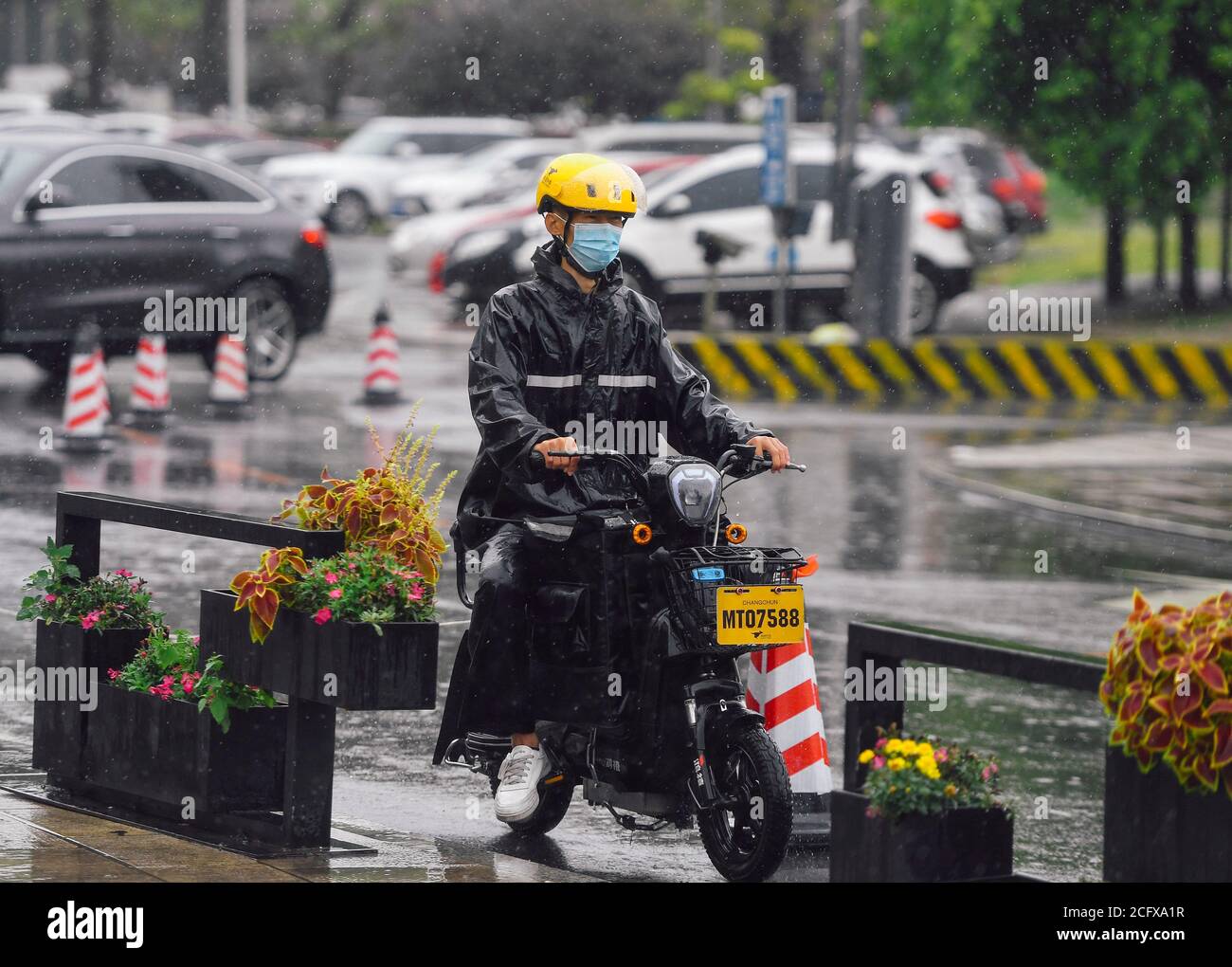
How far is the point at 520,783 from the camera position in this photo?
6.78 meters

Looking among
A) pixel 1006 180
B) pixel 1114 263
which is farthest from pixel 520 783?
pixel 1006 180

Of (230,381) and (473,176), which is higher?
(473,176)

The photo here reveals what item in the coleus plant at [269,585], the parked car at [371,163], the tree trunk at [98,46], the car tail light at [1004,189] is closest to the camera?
the coleus plant at [269,585]

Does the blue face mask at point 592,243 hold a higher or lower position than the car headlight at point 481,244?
lower

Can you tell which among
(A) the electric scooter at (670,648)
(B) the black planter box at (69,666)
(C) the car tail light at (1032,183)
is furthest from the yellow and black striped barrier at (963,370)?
(C) the car tail light at (1032,183)

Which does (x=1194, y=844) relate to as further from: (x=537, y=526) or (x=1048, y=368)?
(x=1048, y=368)

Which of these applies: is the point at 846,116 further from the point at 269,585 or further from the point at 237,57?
the point at 237,57

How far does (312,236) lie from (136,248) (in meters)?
1.70

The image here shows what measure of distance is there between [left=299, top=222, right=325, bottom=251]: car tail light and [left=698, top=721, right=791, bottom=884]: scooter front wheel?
12857mm

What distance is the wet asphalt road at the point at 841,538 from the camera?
24.6 ft

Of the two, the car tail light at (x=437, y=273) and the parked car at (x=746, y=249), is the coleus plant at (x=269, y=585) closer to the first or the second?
the parked car at (x=746, y=249)

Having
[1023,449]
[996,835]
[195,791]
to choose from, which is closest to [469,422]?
[1023,449]

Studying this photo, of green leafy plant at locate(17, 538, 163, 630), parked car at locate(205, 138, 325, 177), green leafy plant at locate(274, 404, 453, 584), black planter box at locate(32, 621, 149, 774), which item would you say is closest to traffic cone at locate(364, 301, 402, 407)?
green leafy plant at locate(17, 538, 163, 630)

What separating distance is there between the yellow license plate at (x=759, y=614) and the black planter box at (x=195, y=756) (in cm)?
140
